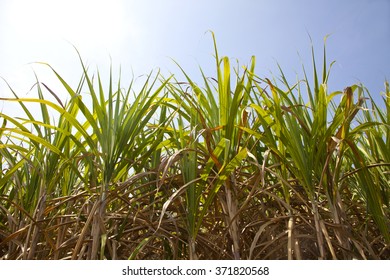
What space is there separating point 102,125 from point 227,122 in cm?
41

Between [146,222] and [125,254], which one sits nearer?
[146,222]

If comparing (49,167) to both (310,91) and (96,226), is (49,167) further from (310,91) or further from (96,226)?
(310,91)

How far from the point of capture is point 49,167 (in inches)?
50.4

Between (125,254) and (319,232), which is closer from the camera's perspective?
(319,232)

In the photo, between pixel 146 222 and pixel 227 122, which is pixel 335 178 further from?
pixel 146 222

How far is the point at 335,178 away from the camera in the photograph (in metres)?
1.15

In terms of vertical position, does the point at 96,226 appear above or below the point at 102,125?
below
